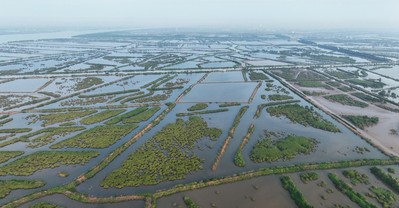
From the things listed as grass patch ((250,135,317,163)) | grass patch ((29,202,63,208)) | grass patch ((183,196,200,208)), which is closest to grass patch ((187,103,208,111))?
grass patch ((250,135,317,163))

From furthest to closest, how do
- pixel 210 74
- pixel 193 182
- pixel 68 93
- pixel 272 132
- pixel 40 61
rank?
pixel 40 61
pixel 210 74
pixel 68 93
pixel 272 132
pixel 193 182

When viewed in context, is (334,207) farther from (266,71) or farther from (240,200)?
(266,71)

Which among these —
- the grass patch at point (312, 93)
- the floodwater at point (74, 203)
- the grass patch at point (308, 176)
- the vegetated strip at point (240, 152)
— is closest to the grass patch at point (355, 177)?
the grass patch at point (308, 176)

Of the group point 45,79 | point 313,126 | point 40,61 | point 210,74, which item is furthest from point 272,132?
point 40,61

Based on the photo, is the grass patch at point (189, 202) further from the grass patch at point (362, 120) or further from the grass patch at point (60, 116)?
the grass patch at point (362, 120)

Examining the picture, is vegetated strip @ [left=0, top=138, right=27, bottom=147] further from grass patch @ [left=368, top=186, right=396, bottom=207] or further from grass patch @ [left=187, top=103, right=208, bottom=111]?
grass patch @ [left=368, top=186, right=396, bottom=207]

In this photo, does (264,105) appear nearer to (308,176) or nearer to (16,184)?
(308,176)
